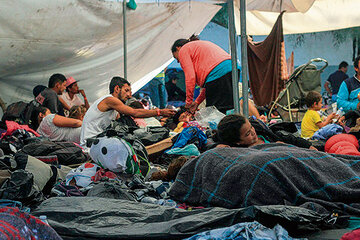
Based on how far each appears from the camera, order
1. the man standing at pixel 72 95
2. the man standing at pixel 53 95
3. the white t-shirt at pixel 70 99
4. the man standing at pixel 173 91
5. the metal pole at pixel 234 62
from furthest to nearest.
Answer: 1. the man standing at pixel 173 91
2. the white t-shirt at pixel 70 99
3. the man standing at pixel 72 95
4. the man standing at pixel 53 95
5. the metal pole at pixel 234 62

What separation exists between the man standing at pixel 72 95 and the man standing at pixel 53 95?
71 cm

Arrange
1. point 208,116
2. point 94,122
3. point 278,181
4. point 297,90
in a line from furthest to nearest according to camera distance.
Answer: point 297,90 → point 208,116 → point 94,122 → point 278,181

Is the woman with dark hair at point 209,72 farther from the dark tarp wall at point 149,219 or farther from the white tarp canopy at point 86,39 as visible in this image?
the dark tarp wall at point 149,219

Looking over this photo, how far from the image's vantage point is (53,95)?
6.82m

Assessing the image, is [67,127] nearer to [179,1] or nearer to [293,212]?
[179,1]

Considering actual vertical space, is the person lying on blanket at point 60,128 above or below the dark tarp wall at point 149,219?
below

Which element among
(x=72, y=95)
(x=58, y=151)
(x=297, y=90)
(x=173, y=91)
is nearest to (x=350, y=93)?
(x=297, y=90)

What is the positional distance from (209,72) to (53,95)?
2337 millimetres

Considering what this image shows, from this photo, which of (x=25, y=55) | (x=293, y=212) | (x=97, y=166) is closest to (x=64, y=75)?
(x=25, y=55)

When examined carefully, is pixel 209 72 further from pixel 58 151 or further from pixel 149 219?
pixel 149 219

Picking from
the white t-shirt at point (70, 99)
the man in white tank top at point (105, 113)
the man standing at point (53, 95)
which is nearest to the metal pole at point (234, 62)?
the man in white tank top at point (105, 113)

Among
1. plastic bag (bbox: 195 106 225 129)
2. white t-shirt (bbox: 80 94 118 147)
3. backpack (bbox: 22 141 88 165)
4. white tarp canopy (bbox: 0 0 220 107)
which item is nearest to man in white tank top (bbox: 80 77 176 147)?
white t-shirt (bbox: 80 94 118 147)

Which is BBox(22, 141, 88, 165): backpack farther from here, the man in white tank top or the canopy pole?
the canopy pole

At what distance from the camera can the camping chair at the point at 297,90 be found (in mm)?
8109
